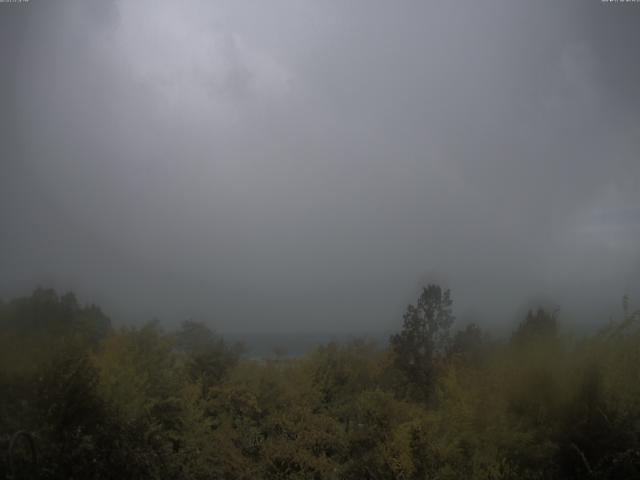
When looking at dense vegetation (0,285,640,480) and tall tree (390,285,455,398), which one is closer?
dense vegetation (0,285,640,480)

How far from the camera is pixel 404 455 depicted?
17438 millimetres

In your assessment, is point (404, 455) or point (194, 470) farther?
point (194, 470)

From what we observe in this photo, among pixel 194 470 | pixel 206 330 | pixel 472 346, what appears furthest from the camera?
pixel 206 330

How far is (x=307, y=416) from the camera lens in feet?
73.9

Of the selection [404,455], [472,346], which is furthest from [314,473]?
[472,346]

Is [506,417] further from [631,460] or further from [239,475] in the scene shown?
[239,475]

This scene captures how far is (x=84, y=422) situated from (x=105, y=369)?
3.22 meters

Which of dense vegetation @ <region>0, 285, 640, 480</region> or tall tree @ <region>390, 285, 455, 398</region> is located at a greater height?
tall tree @ <region>390, 285, 455, 398</region>

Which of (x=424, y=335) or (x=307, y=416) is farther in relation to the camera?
(x=424, y=335)

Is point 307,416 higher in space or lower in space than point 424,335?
lower

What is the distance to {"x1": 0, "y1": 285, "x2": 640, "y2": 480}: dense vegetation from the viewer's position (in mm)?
15648

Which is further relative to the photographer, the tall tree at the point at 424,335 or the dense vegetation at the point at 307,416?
the tall tree at the point at 424,335

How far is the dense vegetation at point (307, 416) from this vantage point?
51.3 ft

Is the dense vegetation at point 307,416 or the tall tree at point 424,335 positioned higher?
the tall tree at point 424,335
